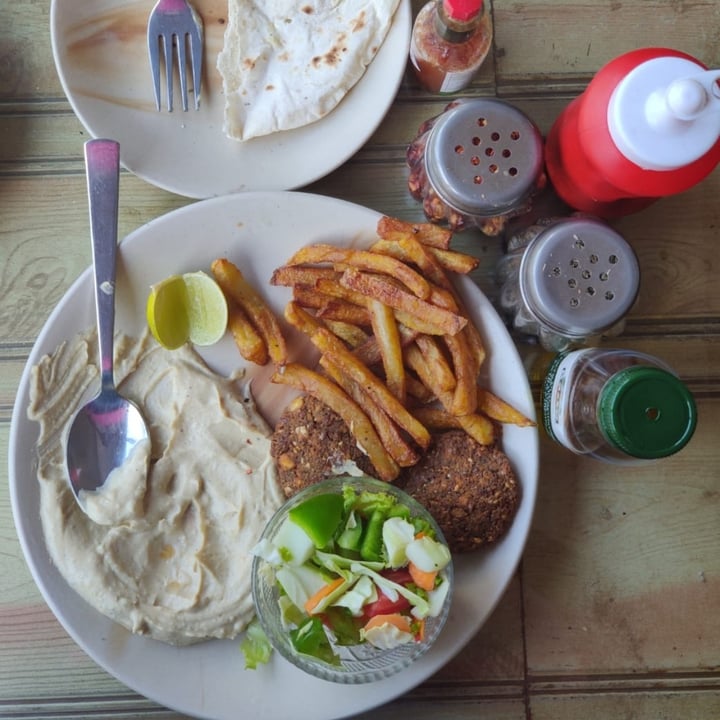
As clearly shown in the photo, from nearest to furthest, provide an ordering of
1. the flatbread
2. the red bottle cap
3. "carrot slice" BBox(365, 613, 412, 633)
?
"carrot slice" BBox(365, 613, 412, 633), the red bottle cap, the flatbread

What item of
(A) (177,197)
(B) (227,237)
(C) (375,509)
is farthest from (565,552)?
(A) (177,197)

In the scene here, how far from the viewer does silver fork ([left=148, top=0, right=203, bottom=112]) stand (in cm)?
170

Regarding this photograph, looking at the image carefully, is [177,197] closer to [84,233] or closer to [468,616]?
[84,233]

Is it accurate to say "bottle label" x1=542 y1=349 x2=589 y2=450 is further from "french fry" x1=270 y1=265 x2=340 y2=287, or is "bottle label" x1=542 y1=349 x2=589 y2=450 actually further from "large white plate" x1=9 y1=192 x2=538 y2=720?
"french fry" x1=270 y1=265 x2=340 y2=287

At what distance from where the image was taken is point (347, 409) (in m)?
1.57

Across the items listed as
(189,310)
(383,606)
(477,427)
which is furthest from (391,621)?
(189,310)

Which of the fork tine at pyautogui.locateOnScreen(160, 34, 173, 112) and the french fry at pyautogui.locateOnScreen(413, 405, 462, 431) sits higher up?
the fork tine at pyautogui.locateOnScreen(160, 34, 173, 112)

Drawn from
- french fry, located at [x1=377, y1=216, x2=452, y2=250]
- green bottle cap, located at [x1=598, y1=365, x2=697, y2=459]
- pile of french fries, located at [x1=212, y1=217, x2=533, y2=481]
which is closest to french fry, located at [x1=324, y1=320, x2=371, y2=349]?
pile of french fries, located at [x1=212, y1=217, x2=533, y2=481]

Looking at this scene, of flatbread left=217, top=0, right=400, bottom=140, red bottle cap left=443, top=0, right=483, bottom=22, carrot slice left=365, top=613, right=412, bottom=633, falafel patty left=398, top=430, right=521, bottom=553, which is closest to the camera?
carrot slice left=365, top=613, right=412, bottom=633

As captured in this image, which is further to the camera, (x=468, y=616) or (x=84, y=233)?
(x=84, y=233)

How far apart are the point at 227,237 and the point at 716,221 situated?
3.99ft

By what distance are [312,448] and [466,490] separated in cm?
35

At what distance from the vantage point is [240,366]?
5.59 ft

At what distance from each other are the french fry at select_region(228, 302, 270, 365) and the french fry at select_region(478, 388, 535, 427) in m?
0.50
